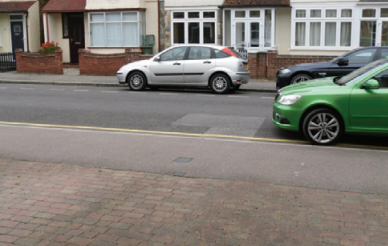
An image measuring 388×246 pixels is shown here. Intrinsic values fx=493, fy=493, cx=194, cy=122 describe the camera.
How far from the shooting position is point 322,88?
9.02m

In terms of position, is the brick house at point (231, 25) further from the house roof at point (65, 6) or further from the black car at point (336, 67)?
the black car at point (336, 67)

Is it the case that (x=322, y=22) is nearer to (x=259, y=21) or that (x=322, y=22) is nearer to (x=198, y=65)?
(x=259, y=21)

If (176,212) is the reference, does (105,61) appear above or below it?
above

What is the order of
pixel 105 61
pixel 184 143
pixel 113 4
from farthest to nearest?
pixel 113 4
pixel 105 61
pixel 184 143

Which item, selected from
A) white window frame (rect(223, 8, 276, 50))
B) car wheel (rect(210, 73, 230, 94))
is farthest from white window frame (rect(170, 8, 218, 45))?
car wheel (rect(210, 73, 230, 94))

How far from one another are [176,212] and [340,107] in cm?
448

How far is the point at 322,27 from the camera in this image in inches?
955

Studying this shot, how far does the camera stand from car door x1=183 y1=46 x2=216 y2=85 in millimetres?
16531

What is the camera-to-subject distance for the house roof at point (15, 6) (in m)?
28.3

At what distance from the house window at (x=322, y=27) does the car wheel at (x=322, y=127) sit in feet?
53.8

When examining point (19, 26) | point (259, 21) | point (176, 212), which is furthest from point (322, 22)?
point (176, 212)

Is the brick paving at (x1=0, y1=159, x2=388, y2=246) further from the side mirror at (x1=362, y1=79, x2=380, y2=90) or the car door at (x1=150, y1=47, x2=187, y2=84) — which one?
the car door at (x1=150, y1=47, x2=187, y2=84)

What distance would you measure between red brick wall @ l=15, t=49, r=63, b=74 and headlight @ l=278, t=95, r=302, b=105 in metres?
16.4

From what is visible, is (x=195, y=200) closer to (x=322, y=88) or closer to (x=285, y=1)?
(x=322, y=88)
